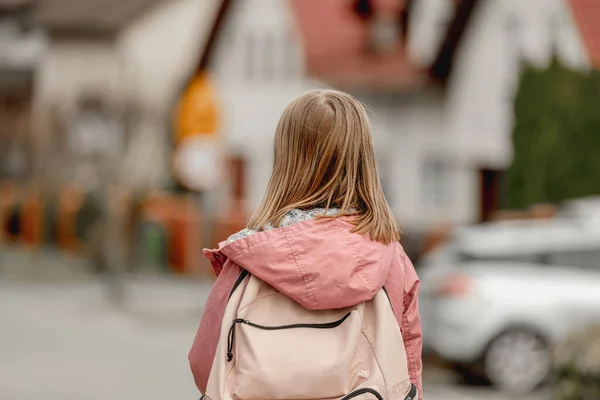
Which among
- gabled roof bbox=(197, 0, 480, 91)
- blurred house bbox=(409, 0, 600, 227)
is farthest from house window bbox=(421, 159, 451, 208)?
gabled roof bbox=(197, 0, 480, 91)

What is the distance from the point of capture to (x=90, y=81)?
134 ft

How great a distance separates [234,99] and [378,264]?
3006 centimetres

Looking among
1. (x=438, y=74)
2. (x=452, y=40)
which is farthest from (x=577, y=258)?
(x=438, y=74)

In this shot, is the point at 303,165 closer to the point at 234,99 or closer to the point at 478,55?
the point at 478,55

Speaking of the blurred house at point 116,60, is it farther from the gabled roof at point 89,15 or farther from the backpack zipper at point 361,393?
the backpack zipper at point 361,393

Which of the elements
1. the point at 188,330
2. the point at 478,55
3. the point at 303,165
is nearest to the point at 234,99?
the point at 478,55

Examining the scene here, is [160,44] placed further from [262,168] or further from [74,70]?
[262,168]

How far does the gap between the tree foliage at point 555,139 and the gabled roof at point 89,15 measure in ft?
74.3

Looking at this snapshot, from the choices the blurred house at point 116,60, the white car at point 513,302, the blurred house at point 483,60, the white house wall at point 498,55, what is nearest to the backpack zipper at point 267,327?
the white car at point 513,302

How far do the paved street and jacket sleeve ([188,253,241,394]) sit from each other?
756 cm

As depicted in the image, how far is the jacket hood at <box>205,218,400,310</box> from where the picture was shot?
2.83m

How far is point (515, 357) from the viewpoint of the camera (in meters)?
10.9

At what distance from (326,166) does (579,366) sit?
5.28 metres

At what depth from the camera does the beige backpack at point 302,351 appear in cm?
279
